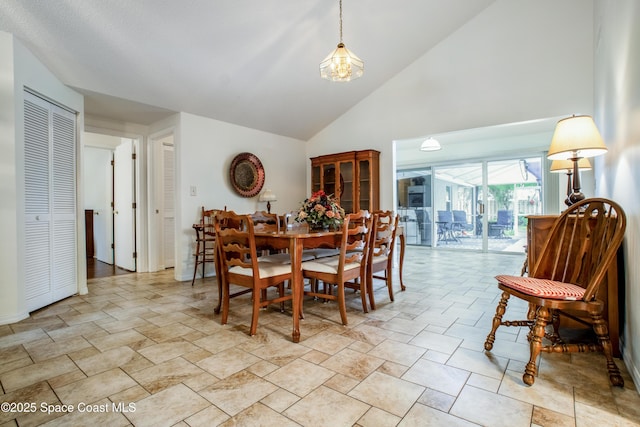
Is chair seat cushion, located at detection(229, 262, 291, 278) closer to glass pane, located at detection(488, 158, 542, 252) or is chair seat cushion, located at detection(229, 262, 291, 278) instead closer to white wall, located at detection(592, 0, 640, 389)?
white wall, located at detection(592, 0, 640, 389)

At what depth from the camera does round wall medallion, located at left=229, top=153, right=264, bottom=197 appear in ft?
15.7

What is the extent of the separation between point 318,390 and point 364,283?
4.24 ft

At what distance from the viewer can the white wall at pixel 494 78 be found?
3652mm

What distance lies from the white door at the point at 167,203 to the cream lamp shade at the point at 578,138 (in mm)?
4902

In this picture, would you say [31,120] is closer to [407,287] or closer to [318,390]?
[318,390]

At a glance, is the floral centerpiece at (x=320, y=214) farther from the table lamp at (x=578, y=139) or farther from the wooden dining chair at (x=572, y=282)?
the table lamp at (x=578, y=139)

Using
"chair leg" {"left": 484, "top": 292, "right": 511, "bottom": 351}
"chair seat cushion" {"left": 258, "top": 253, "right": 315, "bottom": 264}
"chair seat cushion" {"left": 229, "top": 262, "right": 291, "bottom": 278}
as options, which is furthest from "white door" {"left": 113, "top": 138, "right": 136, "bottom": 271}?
"chair leg" {"left": 484, "top": 292, "right": 511, "bottom": 351}

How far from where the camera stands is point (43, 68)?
2992mm

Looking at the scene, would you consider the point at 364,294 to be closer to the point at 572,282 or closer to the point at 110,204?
the point at 572,282

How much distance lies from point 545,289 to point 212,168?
412 centimetres

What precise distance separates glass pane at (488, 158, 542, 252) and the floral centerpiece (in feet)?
17.2

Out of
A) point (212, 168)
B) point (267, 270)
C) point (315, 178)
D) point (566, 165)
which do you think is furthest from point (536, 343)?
point (315, 178)

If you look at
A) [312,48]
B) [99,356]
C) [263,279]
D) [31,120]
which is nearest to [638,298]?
[263,279]

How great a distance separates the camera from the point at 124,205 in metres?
5.09
